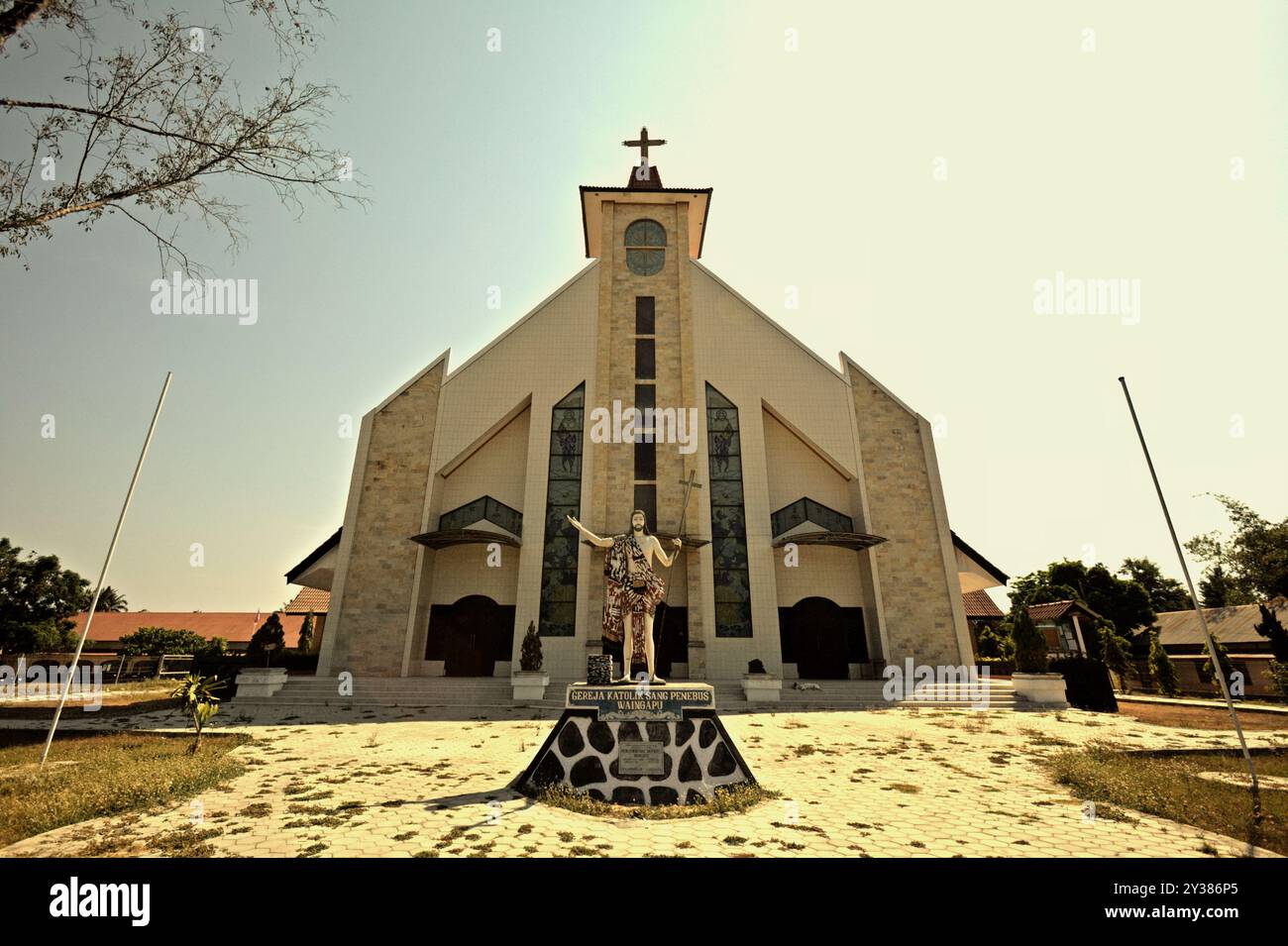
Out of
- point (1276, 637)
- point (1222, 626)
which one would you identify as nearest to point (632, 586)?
point (1276, 637)

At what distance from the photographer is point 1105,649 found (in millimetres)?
26141

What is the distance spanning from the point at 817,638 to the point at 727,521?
5901mm

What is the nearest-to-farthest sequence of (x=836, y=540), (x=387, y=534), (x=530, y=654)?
→ (x=530, y=654) < (x=836, y=540) < (x=387, y=534)

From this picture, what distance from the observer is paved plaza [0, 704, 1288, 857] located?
17.4 ft

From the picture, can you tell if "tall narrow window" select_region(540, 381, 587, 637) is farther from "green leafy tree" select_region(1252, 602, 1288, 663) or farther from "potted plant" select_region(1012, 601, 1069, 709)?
"green leafy tree" select_region(1252, 602, 1288, 663)

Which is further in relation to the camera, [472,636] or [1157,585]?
[1157,585]

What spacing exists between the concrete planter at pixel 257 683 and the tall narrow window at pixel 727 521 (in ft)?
47.7

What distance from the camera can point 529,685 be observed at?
16.7 meters

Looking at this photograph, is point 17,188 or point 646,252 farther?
point 646,252

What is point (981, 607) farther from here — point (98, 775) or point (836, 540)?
point (98, 775)

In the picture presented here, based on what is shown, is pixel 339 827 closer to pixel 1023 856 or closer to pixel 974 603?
pixel 1023 856
